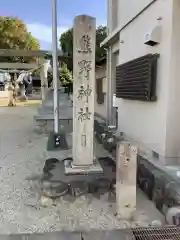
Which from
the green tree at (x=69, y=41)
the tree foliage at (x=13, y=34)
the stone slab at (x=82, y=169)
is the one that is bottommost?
the stone slab at (x=82, y=169)

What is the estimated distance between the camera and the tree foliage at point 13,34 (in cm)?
2402

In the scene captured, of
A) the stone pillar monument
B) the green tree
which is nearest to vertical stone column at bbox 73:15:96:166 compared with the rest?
the stone pillar monument

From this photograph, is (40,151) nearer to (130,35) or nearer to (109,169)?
(109,169)

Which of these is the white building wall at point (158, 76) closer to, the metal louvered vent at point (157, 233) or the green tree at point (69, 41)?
the metal louvered vent at point (157, 233)

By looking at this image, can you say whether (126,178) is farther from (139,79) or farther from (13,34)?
(13,34)

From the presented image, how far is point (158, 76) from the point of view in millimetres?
4602

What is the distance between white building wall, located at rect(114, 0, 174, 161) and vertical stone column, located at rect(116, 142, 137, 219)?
146 cm

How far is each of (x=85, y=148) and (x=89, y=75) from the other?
3.94 feet

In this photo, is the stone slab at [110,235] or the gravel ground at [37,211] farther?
the gravel ground at [37,211]

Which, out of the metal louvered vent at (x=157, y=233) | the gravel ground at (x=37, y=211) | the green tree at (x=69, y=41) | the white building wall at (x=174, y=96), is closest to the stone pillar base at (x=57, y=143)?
the gravel ground at (x=37, y=211)

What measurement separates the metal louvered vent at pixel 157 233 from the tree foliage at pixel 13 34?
75.9ft

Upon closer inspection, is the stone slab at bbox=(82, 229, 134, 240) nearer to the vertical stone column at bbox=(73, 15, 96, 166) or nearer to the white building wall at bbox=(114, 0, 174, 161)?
the vertical stone column at bbox=(73, 15, 96, 166)

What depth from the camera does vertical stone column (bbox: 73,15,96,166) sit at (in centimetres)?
421

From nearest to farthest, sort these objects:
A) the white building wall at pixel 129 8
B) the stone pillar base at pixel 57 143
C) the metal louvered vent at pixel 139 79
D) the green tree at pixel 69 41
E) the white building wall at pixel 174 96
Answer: the white building wall at pixel 174 96, the metal louvered vent at pixel 139 79, the white building wall at pixel 129 8, the stone pillar base at pixel 57 143, the green tree at pixel 69 41
